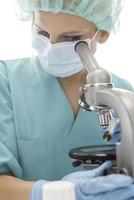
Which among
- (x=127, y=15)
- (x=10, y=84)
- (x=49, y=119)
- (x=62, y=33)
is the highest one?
(x=127, y=15)

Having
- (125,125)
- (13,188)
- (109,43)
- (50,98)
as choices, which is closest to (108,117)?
(125,125)

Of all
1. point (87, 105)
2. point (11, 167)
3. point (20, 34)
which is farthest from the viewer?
point (20, 34)

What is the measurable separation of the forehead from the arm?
1.42 ft

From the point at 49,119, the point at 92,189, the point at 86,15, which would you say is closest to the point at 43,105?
the point at 49,119

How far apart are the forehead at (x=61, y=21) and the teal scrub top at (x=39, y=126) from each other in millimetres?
190

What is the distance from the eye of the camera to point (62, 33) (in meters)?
1.06

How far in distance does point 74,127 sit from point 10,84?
0.77 ft

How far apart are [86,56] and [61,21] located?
0.71 ft

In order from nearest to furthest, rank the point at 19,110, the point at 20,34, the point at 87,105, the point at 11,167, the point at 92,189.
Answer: the point at 92,189 < the point at 87,105 < the point at 11,167 < the point at 19,110 < the point at 20,34

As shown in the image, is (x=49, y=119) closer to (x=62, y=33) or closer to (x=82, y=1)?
(x=62, y=33)

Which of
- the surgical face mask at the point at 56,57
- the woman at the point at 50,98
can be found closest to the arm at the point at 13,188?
the woman at the point at 50,98

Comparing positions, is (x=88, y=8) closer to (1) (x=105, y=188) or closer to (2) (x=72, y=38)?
(2) (x=72, y=38)

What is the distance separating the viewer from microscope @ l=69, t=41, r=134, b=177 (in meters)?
0.67

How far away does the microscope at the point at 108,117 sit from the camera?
667 mm
